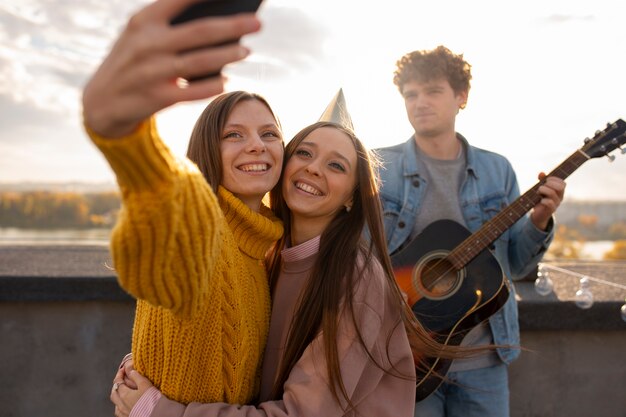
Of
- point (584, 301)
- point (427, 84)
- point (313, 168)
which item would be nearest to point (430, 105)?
point (427, 84)

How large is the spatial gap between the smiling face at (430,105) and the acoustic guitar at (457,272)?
42 cm

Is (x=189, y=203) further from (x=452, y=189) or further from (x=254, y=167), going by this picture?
(x=452, y=189)

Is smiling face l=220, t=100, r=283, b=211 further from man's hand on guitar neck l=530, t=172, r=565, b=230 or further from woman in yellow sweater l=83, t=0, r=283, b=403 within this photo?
man's hand on guitar neck l=530, t=172, r=565, b=230

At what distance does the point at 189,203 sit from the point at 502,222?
5.85 ft

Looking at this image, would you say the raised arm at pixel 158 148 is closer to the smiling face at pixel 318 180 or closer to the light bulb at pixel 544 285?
the smiling face at pixel 318 180

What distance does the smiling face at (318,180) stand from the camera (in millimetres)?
1688

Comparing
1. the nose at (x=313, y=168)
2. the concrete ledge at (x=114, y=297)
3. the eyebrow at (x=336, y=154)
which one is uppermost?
the eyebrow at (x=336, y=154)

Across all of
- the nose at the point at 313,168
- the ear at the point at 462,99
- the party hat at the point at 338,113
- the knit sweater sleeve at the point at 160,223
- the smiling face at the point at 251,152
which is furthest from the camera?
the ear at the point at 462,99

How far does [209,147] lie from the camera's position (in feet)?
5.28

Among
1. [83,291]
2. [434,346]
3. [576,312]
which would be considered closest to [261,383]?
[434,346]

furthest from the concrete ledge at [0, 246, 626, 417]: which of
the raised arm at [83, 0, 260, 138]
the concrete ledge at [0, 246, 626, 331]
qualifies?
the raised arm at [83, 0, 260, 138]

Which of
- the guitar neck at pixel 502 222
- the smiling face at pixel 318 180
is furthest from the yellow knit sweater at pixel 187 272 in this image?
the guitar neck at pixel 502 222

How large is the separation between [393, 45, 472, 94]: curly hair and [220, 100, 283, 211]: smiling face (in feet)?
3.15

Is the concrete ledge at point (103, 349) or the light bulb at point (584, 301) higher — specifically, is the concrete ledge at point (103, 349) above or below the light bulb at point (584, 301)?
below
